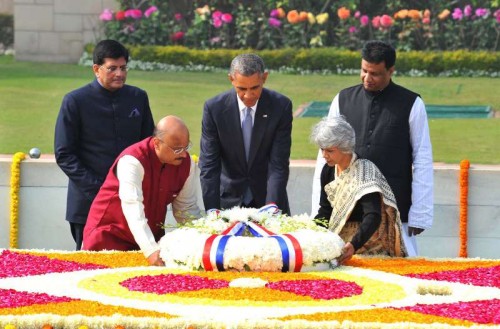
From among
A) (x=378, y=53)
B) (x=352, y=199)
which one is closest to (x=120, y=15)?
(x=378, y=53)

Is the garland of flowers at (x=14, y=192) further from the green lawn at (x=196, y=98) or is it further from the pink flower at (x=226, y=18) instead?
the pink flower at (x=226, y=18)

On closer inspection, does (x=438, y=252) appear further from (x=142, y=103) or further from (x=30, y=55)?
(x=30, y=55)

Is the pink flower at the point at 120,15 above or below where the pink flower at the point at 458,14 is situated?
below

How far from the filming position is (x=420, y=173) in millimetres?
7953

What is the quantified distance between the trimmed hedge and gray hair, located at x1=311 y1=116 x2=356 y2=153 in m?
10.1

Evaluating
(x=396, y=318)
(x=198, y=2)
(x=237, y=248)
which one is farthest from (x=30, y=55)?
(x=396, y=318)

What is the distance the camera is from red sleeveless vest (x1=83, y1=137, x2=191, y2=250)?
23.9 feet

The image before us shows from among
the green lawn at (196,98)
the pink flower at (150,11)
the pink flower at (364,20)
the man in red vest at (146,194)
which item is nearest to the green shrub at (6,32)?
the green lawn at (196,98)

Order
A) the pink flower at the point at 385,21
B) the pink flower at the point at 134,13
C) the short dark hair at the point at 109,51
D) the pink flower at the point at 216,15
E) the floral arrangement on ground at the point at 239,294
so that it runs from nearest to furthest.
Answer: the floral arrangement on ground at the point at 239,294 < the short dark hair at the point at 109,51 < the pink flower at the point at 385,21 < the pink flower at the point at 134,13 < the pink flower at the point at 216,15

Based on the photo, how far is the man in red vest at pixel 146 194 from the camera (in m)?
7.11

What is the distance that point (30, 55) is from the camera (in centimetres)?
1853

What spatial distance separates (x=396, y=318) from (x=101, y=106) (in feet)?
10.3

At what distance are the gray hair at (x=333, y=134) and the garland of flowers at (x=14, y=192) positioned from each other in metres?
3.76

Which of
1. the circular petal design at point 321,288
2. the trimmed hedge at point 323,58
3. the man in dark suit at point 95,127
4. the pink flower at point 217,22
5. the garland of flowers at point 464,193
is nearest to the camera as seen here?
the circular petal design at point 321,288
